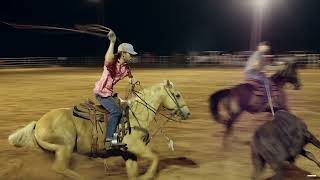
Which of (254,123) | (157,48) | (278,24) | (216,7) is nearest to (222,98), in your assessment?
(254,123)

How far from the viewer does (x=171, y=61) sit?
50.6 meters

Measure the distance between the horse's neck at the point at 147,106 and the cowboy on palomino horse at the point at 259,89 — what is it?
344cm

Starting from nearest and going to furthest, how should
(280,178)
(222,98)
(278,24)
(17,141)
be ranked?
(280,178)
(17,141)
(222,98)
(278,24)

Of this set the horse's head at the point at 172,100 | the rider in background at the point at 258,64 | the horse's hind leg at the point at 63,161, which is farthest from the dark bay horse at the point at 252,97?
the horse's hind leg at the point at 63,161

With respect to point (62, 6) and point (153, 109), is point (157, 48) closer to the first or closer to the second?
point (62, 6)

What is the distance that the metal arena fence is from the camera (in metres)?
39.6

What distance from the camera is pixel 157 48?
85.4 m

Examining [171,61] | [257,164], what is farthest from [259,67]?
[171,61]

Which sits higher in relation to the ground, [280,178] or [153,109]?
[153,109]

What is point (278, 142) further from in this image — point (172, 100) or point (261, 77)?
point (261, 77)

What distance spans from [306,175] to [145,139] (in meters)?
2.42

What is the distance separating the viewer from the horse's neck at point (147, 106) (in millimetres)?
7234

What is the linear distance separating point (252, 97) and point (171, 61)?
4002cm

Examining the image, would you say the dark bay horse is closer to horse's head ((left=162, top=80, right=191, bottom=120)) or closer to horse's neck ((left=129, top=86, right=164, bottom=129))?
horse's head ((left=162, top=80, right=191, bottom=120))
